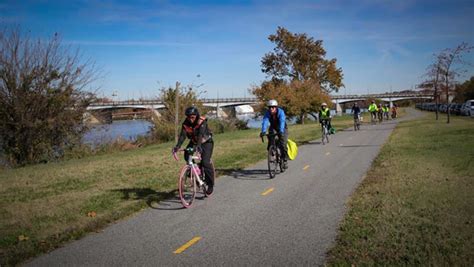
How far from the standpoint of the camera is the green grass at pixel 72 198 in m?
5.88

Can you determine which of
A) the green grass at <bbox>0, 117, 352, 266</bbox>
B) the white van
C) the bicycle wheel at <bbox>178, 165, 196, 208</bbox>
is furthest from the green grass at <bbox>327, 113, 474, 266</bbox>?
the white van

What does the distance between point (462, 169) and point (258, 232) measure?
20.5 feet

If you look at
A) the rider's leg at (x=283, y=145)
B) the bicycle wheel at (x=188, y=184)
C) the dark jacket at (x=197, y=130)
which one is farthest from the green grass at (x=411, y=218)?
the dark jacket at (x=197, y=130)

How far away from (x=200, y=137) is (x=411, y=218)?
384 cm

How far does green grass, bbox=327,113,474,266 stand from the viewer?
14.8 ft

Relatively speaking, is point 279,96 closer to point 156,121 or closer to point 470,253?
point 156,121

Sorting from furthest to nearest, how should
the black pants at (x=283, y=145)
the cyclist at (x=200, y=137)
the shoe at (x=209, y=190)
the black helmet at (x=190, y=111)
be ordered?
the black pants at (x=283, y=145), the shoe at (x=209, y=190), the cyclist at (x=200, y=137), the black helmet at (x=190, y=111)

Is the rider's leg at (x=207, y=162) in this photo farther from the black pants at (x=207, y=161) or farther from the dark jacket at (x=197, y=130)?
the dark jacket at (x=197, y=130)

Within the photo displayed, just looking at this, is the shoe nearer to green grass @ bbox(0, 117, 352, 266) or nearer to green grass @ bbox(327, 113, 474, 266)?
green grass @ bbox(0, 117, 352, 266)

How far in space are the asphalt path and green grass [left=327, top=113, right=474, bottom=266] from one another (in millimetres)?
327

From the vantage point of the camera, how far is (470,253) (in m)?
4.47

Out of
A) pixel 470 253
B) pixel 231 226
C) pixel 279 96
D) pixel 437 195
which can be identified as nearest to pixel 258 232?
pixel 231 226

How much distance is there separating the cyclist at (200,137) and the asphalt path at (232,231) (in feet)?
1.78

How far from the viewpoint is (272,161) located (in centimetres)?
1041
